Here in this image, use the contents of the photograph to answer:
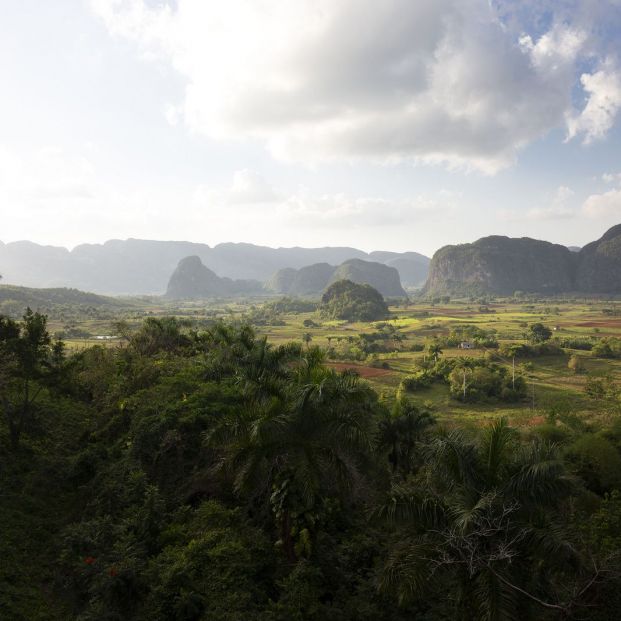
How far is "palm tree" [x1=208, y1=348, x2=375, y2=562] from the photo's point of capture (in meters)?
8.84

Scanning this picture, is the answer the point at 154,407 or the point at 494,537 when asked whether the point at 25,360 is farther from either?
the point at 494,537

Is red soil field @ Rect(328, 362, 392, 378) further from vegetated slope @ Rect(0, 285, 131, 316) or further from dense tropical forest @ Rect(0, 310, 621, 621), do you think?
vegetated slope @ Rect(0, 285, 131, 316)

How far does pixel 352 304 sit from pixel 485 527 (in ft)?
397

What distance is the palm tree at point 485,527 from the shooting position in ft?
20.0

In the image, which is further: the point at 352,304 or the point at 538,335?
the point at 352,304

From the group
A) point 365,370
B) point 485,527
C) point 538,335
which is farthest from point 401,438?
point 538,335

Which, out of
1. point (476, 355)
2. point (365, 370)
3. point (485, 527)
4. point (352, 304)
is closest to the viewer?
point (485, 527)

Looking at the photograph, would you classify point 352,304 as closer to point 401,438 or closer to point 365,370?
point 365,370

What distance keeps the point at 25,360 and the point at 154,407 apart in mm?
4784

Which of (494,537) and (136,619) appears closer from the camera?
(494,537)

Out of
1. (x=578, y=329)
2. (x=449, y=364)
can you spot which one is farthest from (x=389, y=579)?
(x=578, y=329)

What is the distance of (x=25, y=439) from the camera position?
1623 centimetres

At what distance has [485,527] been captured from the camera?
6332mm

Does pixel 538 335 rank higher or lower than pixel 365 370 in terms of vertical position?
higher
